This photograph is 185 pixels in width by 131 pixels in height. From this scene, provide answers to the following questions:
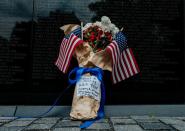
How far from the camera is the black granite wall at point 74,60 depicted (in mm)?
5496

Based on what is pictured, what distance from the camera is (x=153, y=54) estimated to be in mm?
5602

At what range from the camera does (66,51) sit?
16.7 feet

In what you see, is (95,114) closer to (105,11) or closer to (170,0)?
(105,11)

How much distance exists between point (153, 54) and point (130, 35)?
479mm

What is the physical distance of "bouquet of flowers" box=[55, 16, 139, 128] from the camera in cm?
470

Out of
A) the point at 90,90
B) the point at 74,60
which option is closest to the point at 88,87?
the point at 90,90

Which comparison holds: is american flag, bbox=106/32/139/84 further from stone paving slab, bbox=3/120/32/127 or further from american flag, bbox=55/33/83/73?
stone paving slab, bbox=3/120/32/127

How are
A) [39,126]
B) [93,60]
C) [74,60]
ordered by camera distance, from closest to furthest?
1. [39,126]
2. [93,60]
3. [74,60]

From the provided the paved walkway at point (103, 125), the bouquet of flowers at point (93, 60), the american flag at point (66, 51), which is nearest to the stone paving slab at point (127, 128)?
the paved walkway at point (103, 125)

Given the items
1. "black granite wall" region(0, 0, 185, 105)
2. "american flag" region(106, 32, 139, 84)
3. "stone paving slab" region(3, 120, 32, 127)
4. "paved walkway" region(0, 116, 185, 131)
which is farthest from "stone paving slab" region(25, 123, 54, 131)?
"american flag" region(106, 32, 139, 84)

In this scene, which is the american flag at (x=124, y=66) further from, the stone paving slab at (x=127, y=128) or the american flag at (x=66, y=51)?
the stone paving slab at (x=127, y=128)

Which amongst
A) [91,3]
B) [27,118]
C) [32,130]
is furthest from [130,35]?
[32,130]

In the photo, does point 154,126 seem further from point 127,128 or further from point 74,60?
point 74,60

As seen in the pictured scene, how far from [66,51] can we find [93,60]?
48 centimetres
